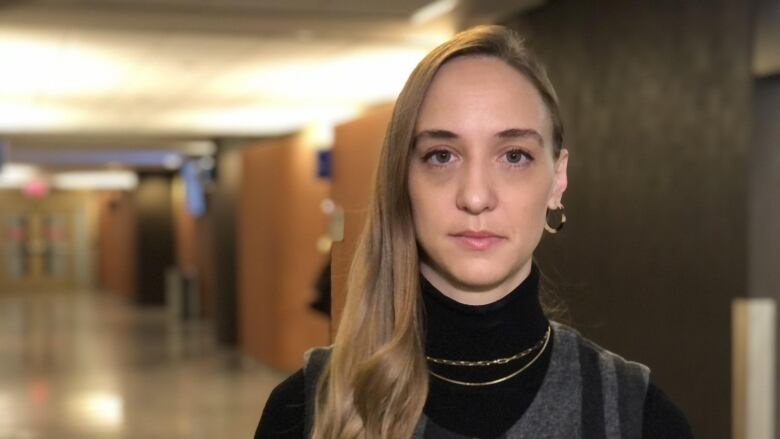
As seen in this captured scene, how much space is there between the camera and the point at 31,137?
610 inches

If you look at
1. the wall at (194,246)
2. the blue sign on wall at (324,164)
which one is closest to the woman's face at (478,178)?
the blue sign on wall at (324,164)

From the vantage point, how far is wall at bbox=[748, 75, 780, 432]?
4574mm

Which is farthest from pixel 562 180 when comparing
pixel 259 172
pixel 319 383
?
pixel 259 172

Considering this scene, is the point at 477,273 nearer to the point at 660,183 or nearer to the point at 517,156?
the point at 517,156

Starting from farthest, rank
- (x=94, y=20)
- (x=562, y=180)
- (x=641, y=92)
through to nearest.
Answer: (x=94, y=20) < (x=641, y=92) < (x=562, y=180)

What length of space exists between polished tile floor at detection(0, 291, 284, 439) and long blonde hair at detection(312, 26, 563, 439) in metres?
7.36

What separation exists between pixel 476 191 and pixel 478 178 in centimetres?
2

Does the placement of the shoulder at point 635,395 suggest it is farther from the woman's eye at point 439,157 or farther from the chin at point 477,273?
the woman's eye at point 439,157

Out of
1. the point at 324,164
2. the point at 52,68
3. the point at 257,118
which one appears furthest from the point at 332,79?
the point at 257,118

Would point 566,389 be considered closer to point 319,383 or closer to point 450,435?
point 450,435

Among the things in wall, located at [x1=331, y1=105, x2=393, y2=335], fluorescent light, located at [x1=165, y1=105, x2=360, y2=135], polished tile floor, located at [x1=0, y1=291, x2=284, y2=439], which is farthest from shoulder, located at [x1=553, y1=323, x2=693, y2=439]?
fluorescent light, located at [x1=165, y1=105, x2=360, y2=135]

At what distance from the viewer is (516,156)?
1.38m

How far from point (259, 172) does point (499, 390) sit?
11.8m

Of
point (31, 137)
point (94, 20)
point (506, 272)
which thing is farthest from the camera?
point (31, 137)
